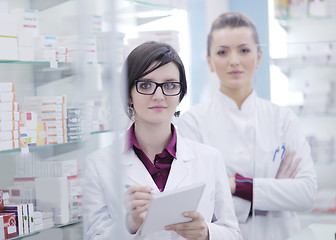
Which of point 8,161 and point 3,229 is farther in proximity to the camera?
point 3,229

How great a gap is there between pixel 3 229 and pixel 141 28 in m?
1.35

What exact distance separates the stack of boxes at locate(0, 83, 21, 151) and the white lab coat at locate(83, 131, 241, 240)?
762 millimetres

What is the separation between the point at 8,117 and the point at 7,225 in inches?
19.7

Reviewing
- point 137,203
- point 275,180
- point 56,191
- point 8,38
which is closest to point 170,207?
point 137,203

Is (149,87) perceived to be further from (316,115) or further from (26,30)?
(26,30)

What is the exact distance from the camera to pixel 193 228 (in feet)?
4.72

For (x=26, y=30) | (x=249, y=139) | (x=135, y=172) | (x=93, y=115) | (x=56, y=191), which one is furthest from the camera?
(x=26, y=30)

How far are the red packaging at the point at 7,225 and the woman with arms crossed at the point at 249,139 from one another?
2.95 ft

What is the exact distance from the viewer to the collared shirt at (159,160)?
5.20 ft

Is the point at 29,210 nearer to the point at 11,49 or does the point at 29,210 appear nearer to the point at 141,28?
the point at 11,49

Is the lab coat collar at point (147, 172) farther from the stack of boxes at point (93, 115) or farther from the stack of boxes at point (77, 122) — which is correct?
the stack of boxes at point (93, 115)

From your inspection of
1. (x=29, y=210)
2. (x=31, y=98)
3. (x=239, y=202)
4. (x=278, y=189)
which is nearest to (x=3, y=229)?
(x=29, y=210)

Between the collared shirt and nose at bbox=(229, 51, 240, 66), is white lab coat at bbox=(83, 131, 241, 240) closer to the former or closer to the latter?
the collared shirt

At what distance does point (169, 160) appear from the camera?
1652mm
